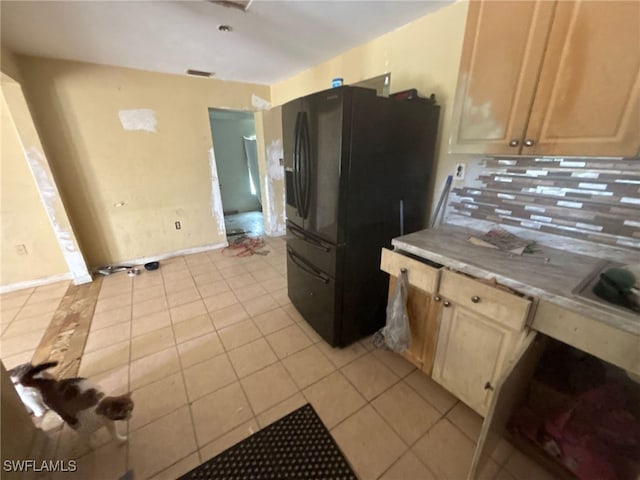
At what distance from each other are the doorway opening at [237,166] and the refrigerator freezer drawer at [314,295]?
3.25 m

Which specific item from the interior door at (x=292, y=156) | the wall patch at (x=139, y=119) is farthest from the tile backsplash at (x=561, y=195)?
the wall patch at (x=139, y=119)

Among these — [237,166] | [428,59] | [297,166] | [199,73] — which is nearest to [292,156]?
[297,166]

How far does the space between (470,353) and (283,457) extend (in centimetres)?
105

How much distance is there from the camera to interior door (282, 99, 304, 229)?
67.5 inches

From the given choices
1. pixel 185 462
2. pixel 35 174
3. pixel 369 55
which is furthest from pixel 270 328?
pixel 35 174

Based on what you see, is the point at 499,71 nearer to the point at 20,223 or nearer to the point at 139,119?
the point at 139,119

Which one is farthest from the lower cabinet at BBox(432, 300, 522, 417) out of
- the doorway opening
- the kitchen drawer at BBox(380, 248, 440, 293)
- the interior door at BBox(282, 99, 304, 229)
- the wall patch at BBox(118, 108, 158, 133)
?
the doorway opening

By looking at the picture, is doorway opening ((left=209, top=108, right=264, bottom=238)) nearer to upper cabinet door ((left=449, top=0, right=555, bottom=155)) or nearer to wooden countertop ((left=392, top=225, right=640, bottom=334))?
wooden countertop ((left=392, top=225, right=640, bottom=334))

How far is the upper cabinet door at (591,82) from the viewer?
35.9 inches

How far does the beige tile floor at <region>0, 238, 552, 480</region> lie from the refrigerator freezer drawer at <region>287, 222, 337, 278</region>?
630mm

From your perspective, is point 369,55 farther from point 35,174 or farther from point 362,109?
point 35,174

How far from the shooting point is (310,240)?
5.99 ft

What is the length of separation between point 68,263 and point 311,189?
9.66 feet

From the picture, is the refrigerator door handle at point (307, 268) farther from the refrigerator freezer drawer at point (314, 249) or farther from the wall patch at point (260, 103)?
the wall patch at point (260, 103)
